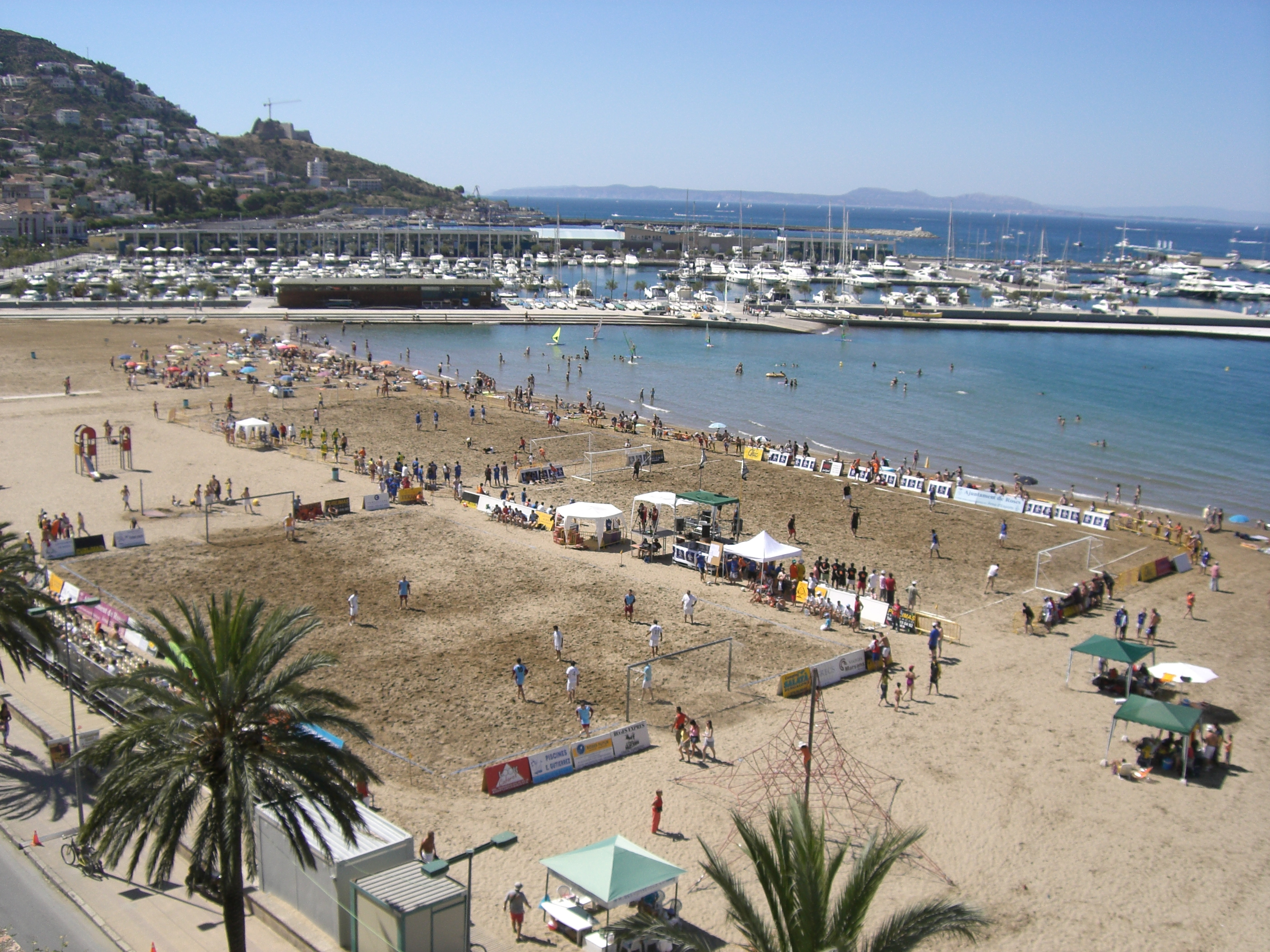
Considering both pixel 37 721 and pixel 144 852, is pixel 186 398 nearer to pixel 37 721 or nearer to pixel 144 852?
pixel 37 721

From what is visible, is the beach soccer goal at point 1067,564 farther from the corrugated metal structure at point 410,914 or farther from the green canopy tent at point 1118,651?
the corrugated metal structure at point 410,914

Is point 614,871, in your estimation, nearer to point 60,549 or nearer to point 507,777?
point 507,777

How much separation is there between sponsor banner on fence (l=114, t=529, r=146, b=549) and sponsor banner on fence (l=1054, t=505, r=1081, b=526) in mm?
30097

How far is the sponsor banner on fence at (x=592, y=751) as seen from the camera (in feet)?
59.7

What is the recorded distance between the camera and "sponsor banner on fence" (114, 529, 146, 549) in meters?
29.2

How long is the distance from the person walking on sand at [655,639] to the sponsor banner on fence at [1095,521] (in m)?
19.6

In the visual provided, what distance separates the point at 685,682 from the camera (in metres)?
22.0

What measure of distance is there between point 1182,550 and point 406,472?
1071 inches

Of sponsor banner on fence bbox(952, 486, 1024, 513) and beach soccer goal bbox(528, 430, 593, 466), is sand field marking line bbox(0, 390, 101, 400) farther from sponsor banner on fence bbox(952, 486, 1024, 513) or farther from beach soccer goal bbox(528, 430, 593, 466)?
sponsor banner on fence bbox(952, 486, 1024, 513)

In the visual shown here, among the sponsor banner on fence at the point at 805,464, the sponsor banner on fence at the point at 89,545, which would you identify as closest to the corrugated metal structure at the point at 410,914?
the sponsor banner on fence at the point at 89,545

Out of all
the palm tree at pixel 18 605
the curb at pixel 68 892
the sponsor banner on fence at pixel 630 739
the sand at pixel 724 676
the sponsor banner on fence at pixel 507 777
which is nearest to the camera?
the curb at pixel 68 892

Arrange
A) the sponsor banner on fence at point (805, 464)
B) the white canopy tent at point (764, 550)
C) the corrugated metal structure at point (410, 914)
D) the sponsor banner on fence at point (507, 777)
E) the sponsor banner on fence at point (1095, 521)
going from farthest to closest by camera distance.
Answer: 1. the sponsor banner on fence at point (805, 464)
2. the sponsor banner on fence at point (1095, 521)
3. the white canopy tent at point (764, 550)
4. the sponsor banner on fence at point (507, 777)
5. the corrugated metal structure at point (410, 914)

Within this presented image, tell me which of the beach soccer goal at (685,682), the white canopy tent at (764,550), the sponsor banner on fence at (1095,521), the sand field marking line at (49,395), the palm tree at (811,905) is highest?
the palm tree at (811,905)

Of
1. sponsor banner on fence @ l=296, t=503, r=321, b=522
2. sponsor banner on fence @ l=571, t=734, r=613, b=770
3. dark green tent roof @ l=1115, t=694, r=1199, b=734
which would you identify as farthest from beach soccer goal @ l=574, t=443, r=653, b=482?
dark green tent roof @ l=1115, t=694, r=1199, b=734
